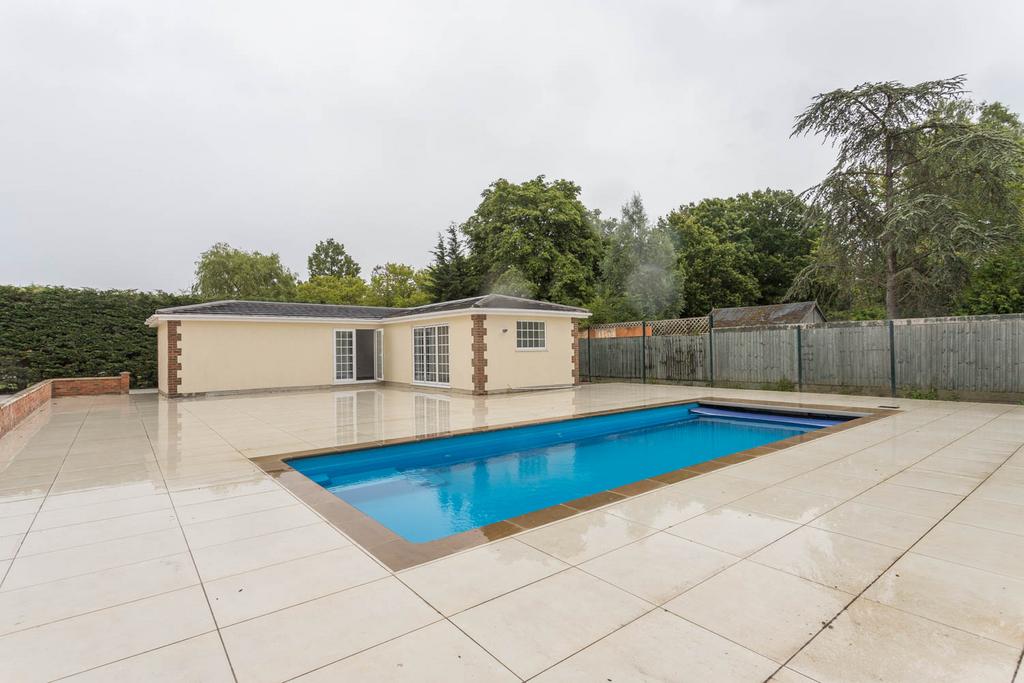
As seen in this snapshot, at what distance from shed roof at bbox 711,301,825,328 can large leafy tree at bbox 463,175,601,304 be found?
266 inches

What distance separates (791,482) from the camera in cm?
424

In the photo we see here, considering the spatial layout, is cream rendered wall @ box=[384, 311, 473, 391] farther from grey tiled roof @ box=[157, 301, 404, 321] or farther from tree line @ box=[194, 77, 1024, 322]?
tree line @ box=[194, 77, 1024, 322]

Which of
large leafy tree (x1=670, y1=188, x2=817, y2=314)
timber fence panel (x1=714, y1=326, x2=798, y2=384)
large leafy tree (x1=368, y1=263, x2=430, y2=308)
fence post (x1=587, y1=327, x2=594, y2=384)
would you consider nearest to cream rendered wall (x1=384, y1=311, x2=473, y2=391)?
fence post (x1=587, y1=327, x2=594, y2=384)

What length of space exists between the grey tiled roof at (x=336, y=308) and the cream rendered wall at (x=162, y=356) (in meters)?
0.74

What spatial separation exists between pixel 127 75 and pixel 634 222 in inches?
741

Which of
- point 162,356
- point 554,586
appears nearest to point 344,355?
point 162,356

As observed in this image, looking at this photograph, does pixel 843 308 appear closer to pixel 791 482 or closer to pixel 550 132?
pixel 550 132

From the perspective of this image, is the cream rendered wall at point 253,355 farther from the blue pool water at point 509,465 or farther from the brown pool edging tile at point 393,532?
the blue pool water at point 509,465

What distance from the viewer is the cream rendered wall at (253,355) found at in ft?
40.3

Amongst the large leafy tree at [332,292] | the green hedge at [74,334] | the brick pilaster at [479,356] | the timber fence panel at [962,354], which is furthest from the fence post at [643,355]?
the large leafy tree at [332,292]

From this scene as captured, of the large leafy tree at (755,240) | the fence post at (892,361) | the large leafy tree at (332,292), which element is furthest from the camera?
the large leafy tree at (332,292)

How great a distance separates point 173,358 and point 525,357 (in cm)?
880

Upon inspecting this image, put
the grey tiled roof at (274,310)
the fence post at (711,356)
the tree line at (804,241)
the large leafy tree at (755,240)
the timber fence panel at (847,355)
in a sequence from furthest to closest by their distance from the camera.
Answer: the large leafy tree at (755,240)
the fence post at (711,356)
the tree line at (804,241)
the grey tiled roof at (274,310)
the timber fence panel at (847,355)

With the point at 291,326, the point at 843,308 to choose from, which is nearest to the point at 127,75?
the point at 291,326
